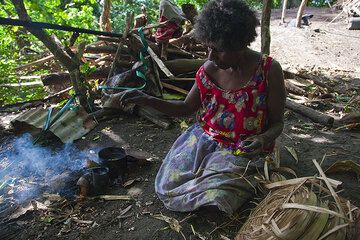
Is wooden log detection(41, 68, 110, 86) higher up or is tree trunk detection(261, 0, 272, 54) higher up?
tree trunk detection(261, 0, 272, 54)

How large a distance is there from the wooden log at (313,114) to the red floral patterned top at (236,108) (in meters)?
1.99

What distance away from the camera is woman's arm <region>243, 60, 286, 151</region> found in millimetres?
2242

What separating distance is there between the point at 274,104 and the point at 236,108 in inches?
11.0

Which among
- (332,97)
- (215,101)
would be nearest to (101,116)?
(215,101)

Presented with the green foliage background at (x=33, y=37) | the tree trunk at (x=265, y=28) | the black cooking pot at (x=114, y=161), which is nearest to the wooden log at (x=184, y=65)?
the tree trunk at (x=265, y=28)

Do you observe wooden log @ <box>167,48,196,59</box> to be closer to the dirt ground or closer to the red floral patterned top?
the dirt ground

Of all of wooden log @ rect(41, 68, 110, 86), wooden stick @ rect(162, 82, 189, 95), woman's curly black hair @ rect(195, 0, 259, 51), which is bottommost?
wooden stick @ rect(162, 82, 189, 95)

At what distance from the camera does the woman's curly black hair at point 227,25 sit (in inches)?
81.6

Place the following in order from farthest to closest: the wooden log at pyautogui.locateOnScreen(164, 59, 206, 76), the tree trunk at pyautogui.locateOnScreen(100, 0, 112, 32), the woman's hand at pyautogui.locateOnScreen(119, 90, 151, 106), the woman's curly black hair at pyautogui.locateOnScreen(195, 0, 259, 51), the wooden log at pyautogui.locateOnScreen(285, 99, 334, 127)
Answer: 1. the tree trunk at pyautogui.locateOnScreen(100, 0, 112, 32)
2. the wooden log at pyautogui.locateOnScreen(164, 59, 206, 76)
3. the wooden log at pyautogui.locateOnScreen(285, 99, 334, 127)
4. the woman's hand at pyautogui.locateOnScreen(119, 90, 151, 106)
5. the woman's curly black hair at pyautogui.locateOnScreen(195, 0, 259, 51)

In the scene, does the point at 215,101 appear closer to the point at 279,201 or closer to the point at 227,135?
the point at 227,135

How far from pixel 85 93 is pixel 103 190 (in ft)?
6.92

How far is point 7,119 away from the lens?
4.69 metres

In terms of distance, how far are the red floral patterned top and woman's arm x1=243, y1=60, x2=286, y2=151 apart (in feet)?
0.14

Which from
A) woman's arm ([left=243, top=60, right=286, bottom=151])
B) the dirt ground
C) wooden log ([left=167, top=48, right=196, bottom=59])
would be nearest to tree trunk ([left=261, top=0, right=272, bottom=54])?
wooden log ([left=167, top=48, right=196, bottom=59])
